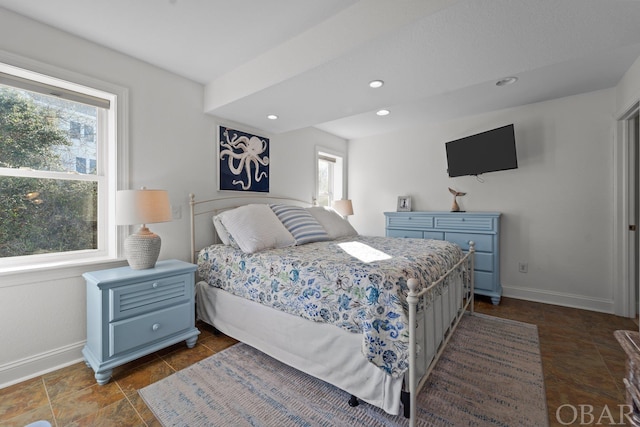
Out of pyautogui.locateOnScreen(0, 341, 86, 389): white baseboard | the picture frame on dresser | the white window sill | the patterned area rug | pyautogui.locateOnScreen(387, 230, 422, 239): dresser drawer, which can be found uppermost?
the picture frame on dresser

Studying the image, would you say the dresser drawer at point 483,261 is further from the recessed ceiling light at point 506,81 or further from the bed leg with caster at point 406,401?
the bed leg with caster at point 406,401

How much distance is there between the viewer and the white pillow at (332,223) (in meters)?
3.15

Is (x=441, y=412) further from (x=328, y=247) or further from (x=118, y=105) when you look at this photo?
(x=118, y=105)

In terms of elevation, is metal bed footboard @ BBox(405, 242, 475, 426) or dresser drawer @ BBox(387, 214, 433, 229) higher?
dresser drawer @ BBox(387, 214, 433, 229)

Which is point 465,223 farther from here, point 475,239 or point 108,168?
point 108,168

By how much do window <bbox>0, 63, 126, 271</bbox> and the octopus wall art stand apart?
96cm

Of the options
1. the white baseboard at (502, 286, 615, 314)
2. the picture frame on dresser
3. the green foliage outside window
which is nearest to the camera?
the green foliage outside window

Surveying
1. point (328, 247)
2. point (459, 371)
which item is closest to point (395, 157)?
point (328, 247)

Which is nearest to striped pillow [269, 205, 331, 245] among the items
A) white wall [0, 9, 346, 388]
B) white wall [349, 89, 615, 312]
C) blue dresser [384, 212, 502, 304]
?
white wall [0, 9, 346, 388]

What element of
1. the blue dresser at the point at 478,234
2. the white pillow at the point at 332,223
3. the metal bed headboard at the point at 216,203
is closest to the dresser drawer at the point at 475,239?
the blue dresser at the point at 478,234

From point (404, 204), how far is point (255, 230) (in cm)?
257

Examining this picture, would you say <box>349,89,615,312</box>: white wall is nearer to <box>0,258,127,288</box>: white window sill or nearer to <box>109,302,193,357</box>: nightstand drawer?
<box>109,302,193,357</box>: nightstand drawer

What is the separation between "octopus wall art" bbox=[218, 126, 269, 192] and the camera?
9.87ft

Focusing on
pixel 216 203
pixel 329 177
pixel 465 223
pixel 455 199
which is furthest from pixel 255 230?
pixel 455 199
